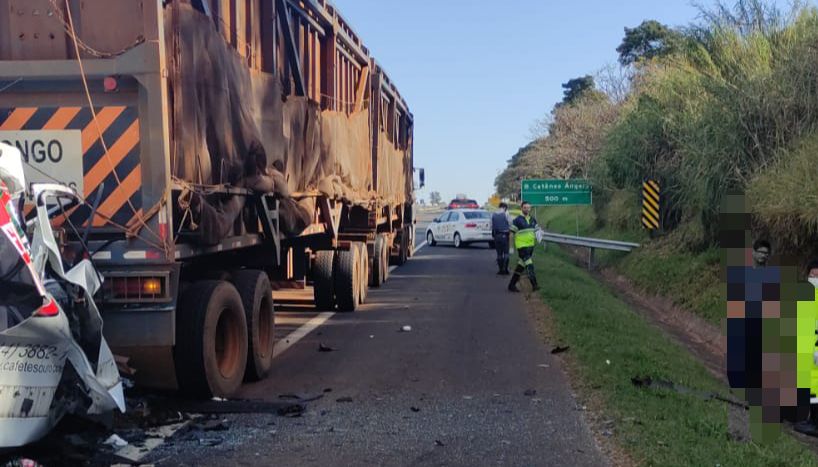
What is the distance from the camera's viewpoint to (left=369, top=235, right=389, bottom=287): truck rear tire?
16.2 metres

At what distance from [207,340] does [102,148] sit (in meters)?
1.71

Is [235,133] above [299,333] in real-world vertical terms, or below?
above

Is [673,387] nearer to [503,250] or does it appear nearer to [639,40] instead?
[503,250]

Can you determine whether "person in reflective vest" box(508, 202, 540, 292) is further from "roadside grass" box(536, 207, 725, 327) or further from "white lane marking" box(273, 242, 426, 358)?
"white lane marking" box(273, 242, 426, 358)

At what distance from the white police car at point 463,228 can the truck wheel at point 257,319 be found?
22.1 meters

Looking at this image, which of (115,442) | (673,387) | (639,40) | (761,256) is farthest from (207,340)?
(639,40)

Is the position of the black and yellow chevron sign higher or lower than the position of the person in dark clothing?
higher

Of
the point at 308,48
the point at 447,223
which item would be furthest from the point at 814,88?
the point at 447,223

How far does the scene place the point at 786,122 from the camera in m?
14.0

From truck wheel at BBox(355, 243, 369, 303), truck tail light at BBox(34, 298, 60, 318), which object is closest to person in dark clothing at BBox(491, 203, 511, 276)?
truck wheel at BBox(355, 243, 369, 303)

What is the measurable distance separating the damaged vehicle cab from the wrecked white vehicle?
679mm

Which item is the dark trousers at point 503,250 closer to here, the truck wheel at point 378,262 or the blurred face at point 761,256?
the truck wheel at point 378,262

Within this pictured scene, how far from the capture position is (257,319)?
7418mm

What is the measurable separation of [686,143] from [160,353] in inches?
540
